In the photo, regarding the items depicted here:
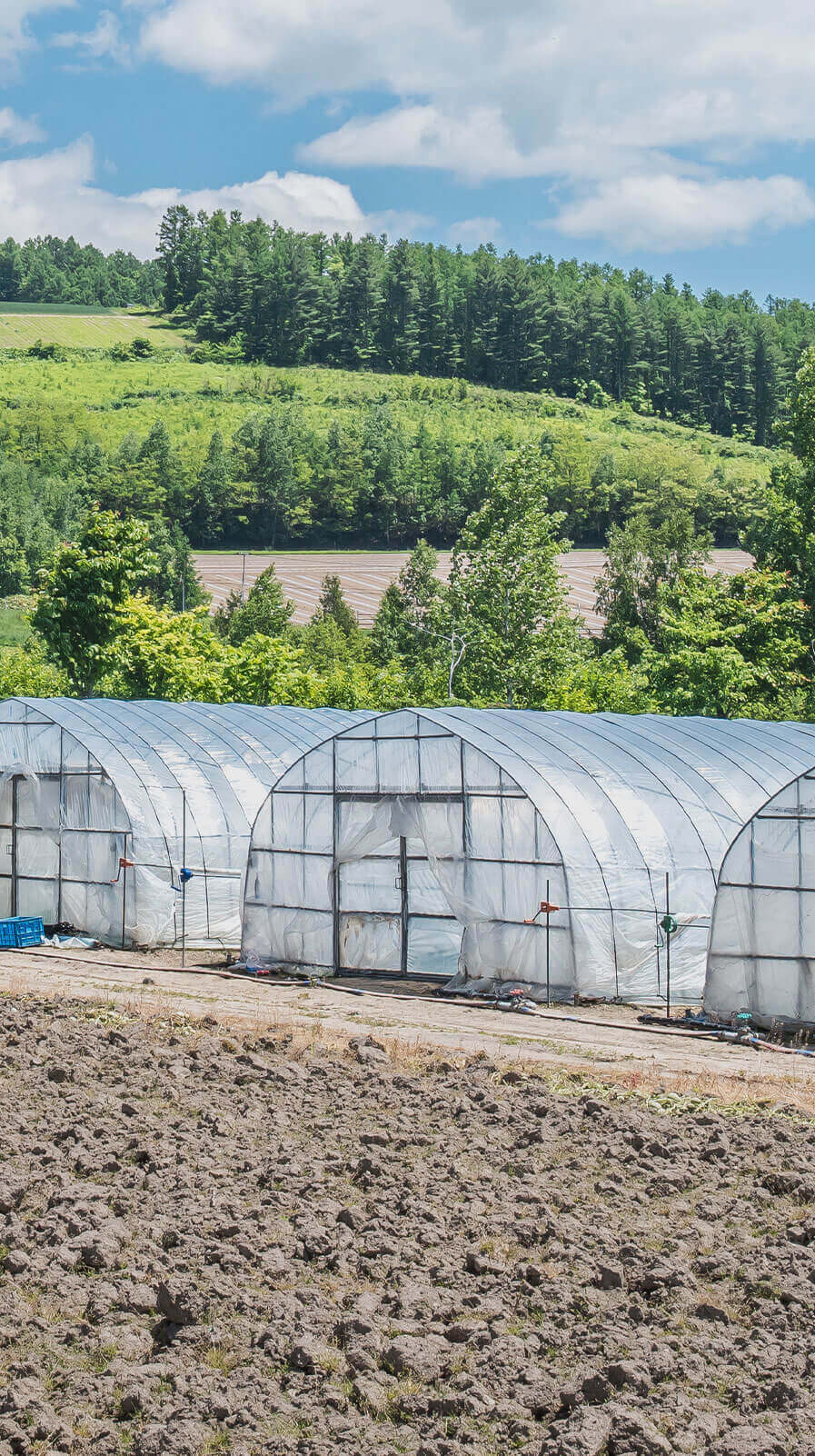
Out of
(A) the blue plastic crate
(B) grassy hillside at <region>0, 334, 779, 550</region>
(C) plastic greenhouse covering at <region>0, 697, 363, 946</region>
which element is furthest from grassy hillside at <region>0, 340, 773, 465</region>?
(A) the blue plastic crate

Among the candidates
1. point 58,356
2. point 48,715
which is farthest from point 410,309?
point 48,715

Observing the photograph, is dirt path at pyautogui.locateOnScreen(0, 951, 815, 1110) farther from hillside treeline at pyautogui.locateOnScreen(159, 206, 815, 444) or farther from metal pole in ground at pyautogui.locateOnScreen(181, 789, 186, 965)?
hillside treeline at pyautogui.locateOnScreen(159, 206, 815, 444)

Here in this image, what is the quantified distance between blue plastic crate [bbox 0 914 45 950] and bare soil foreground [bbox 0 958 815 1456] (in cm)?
1006

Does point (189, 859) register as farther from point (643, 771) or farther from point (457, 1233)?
point (457, 1233)

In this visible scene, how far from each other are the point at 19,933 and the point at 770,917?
1381cm

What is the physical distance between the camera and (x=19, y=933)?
82.4ft

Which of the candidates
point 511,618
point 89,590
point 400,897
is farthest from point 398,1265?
point 511,618

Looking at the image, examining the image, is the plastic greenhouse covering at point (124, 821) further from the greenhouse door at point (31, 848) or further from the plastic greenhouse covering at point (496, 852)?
the plastic greenhouse covering at point (496, 852)

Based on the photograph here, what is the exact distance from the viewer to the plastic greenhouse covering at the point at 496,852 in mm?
19891

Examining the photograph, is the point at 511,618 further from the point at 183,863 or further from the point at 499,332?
the point at 499,332

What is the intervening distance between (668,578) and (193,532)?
64267 mm

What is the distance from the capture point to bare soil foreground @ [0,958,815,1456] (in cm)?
768

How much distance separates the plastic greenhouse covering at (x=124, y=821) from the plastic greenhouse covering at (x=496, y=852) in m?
2.47

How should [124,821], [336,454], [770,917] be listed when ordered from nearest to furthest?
[770,917] → [124,821] → [336,454]
